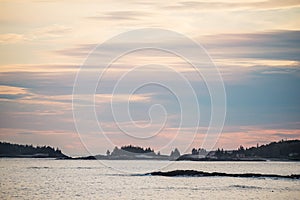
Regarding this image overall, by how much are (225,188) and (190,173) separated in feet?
119

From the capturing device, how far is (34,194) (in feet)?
247

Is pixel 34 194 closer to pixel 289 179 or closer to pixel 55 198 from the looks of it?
pixel 55 198

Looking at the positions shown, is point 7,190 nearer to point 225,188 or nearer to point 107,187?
point 107,187

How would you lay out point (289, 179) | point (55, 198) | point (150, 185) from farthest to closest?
point (289, 179), point (150, 185), point (55, 198)

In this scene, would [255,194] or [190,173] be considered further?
[190,173]

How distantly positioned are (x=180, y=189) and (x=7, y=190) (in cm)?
1913

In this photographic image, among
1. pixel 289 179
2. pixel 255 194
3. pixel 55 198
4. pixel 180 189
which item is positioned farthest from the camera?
pixel 289 179

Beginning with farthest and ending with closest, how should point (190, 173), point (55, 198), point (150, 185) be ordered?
point (190, 173) < point (150, 185) < point (55, 198)

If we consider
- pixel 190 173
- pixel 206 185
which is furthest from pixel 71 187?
pixel 190 173

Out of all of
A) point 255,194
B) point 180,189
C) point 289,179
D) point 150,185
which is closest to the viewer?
point 255,194

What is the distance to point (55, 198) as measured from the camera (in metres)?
71.1

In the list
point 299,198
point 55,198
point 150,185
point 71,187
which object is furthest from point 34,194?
point 299,198

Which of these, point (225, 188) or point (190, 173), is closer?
point (225, 188)

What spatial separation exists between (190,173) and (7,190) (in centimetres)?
4661
